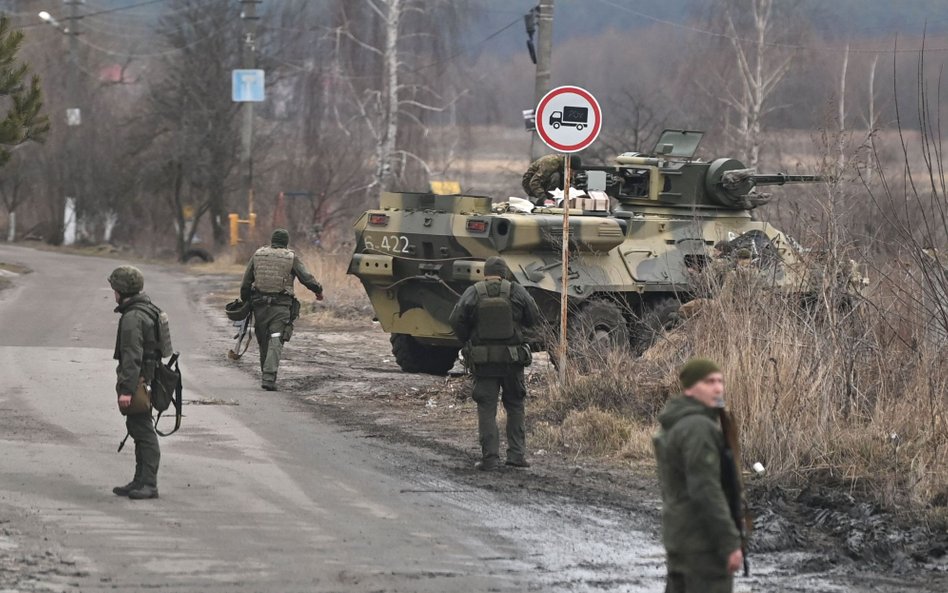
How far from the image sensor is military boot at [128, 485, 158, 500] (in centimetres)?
951

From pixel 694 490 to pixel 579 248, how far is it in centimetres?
961

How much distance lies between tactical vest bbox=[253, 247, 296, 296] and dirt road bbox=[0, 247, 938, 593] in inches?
41.6

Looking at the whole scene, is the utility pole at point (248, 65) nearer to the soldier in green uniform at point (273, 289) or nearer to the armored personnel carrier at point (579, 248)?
the armored personnel carrier at point (579, 248)

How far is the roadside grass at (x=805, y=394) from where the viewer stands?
10.1 meters

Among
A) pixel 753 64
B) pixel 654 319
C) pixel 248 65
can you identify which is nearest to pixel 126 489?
pixel 654 319

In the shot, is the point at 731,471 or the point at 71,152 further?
the point at 71,152

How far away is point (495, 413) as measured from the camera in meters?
11.2

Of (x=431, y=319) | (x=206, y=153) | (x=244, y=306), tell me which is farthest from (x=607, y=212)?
(x=206, y=153)

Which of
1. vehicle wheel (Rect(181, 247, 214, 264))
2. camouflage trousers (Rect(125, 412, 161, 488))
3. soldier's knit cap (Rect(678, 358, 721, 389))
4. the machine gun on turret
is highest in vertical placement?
the machine gun on turret

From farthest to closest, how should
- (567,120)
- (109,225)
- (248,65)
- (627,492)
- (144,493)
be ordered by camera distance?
1. (109,225)
2. (248,65)
3. (567,120)
4. (627,492)
5. (144,493)

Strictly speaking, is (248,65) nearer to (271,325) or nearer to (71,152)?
(71,152)

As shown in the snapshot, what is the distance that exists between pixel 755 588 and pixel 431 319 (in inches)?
326

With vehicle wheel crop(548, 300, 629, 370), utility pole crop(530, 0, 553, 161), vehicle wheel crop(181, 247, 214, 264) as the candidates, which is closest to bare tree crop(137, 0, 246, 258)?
vehicle wheel crop(181, 247, 214, 264)

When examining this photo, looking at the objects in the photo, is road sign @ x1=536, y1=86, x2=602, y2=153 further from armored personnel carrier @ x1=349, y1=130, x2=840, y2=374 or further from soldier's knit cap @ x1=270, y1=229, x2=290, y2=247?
soldier's knit cap @ x1=270, y1=229, x2=290, y2=247
